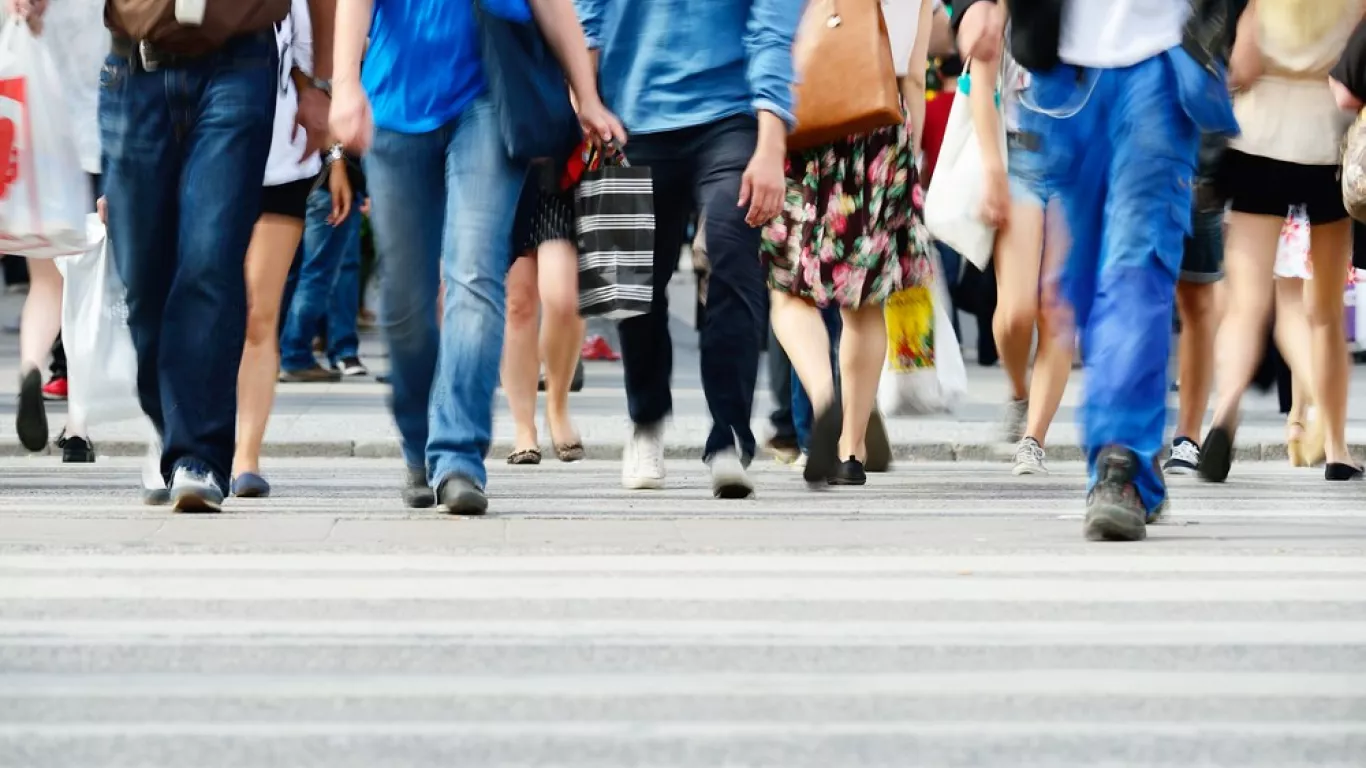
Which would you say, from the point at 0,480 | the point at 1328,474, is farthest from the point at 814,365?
the point at 0,480

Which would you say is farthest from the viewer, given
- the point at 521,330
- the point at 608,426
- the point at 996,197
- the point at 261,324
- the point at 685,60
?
the point at 608,426

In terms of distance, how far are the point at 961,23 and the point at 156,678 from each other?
3.99m

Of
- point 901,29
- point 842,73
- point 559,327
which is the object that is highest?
point 901,29

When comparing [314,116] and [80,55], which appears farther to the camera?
[80,55]

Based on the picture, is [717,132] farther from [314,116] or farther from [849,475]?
[849,475]

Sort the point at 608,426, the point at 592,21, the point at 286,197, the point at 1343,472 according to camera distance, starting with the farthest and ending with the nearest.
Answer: the point at 608,426
the point at 1343,472
the point at 286,197
the point at 592,21

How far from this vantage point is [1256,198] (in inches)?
363

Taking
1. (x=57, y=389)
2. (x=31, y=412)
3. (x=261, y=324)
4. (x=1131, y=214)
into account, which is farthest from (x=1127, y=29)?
(x=57, y=389)

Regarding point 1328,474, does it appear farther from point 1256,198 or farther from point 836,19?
point 836,19

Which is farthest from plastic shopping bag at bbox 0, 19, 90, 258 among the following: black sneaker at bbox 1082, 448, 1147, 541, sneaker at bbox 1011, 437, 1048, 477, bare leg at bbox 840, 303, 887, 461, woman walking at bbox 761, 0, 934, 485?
black sneaker at bbox 1082, 448, 1147, 541

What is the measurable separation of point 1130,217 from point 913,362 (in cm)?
360

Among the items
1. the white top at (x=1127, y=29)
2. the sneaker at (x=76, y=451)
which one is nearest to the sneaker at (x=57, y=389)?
the sneaker at (x=76, y=451)

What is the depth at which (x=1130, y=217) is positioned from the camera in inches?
257

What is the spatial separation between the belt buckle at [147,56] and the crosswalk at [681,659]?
1528 mm
